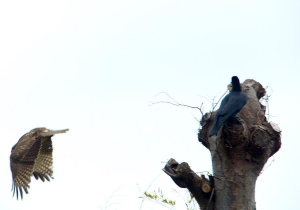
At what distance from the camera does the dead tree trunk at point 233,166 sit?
5.97 m

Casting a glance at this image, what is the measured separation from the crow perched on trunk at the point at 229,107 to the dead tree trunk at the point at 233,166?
8cm

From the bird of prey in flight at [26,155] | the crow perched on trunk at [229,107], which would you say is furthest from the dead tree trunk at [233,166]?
the bird of prey in flight at [26,155]

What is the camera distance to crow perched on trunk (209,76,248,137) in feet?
19.8

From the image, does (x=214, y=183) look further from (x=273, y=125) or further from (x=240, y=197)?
(x=273, y=125)

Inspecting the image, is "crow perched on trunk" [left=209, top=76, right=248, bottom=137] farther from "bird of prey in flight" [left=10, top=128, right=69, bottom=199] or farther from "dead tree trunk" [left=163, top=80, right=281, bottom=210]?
"bird of prey in flight" [left=10, top=128, right=69, bottom=199]

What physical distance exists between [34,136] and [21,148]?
13.3 inches

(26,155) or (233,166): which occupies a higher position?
(26,155)

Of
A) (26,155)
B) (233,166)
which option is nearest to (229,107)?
(233,166)

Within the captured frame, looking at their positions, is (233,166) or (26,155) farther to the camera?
(26,155)

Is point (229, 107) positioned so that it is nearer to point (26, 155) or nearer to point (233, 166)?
point (233, 166)

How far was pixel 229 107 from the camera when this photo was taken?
6105mm

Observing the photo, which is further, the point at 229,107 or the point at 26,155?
the point at 26,155

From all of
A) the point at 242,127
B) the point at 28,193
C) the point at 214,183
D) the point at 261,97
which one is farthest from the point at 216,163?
the point at 28,193

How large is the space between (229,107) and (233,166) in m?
0.70
